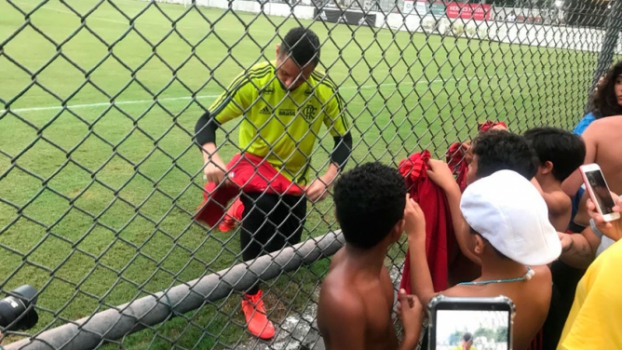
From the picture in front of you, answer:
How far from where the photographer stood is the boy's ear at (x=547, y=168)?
2.56 metres

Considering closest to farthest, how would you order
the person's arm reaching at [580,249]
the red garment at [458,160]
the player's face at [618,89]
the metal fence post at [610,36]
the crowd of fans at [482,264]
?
the crowd of fans at [482,264] < the person's arm reaching at [580,249] < the red garment at [458,160] < the player's face at [618,89] < the metal fence post at [610,36]

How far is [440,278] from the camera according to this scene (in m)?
2.18

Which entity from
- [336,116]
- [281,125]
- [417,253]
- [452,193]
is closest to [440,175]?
[452,193]

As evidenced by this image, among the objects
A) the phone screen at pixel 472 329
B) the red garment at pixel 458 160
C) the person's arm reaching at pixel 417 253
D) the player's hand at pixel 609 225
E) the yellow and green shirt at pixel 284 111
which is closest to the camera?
the phone screen at pixel 472 329

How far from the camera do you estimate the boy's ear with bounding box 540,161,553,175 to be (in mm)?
2557

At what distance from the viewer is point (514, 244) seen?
167 cm

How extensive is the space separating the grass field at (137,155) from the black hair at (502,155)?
1.86ft

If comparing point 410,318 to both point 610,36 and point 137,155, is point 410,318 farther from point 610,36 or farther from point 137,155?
point 137,155

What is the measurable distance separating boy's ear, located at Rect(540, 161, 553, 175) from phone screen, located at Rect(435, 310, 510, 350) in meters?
1.31

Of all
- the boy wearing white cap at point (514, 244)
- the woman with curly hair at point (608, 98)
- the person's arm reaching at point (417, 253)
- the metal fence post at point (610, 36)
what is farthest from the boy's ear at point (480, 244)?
the metal fence post at point (610, 36)

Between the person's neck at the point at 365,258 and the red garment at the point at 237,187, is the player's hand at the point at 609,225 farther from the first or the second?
the red garment at the point at 237,187

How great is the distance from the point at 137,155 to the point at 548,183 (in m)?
5.13

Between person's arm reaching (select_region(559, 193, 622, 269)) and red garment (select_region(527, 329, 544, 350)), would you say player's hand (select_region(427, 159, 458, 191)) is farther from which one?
red garment (select_region(527, 329, 544, 350))

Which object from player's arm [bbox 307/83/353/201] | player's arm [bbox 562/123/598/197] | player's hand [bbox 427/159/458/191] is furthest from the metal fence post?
player's hand [bbox 427/159/458/191]
